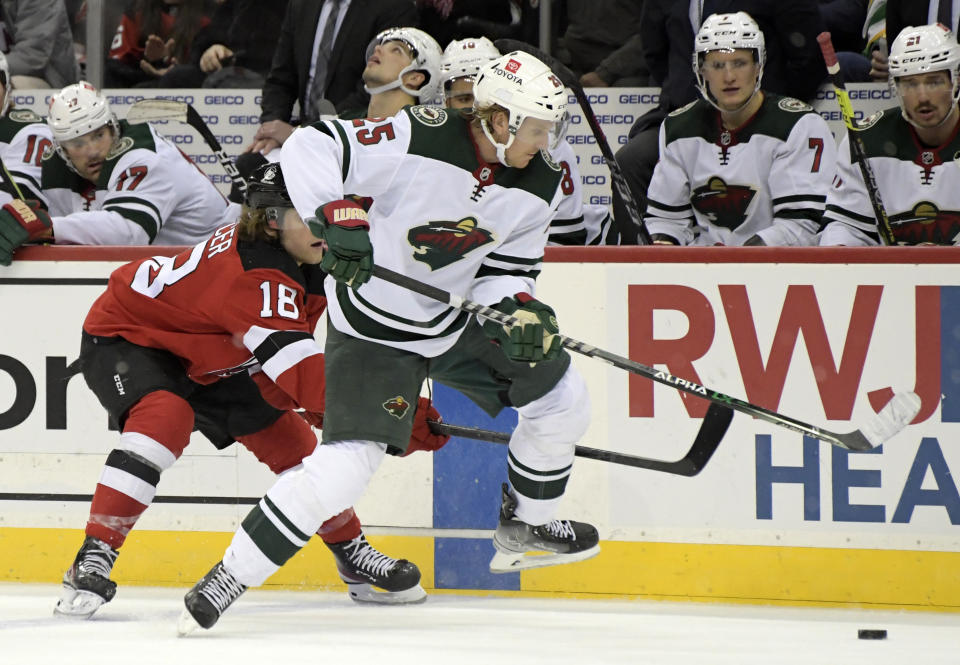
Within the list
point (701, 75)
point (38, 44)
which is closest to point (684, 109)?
point (701, 75)

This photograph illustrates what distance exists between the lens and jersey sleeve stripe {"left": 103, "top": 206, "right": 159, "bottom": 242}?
4320 mm

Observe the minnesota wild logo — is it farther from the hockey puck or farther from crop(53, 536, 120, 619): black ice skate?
crop(53, 536, 120, 619): black ice skate

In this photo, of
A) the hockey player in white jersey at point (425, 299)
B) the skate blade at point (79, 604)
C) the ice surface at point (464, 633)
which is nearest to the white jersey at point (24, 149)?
the ice surface at point (464, 633)

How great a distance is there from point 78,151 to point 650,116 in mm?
1824

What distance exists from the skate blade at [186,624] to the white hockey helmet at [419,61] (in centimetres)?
190

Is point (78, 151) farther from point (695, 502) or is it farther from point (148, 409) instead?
point (695, 502)

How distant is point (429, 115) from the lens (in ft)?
10.1

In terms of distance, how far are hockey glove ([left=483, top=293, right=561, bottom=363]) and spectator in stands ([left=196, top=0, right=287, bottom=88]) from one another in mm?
2724

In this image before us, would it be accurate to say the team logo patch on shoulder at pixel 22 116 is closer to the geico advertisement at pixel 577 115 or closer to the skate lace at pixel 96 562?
the geico advertisement at pixel 577 115

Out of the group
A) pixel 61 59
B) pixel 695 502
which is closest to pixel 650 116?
pixel 695 502

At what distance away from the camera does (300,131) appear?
2.99m

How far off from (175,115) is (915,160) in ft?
7.65

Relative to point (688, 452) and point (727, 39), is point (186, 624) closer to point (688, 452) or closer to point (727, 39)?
point (688, 452)

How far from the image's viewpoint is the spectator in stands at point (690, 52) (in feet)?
14.8
